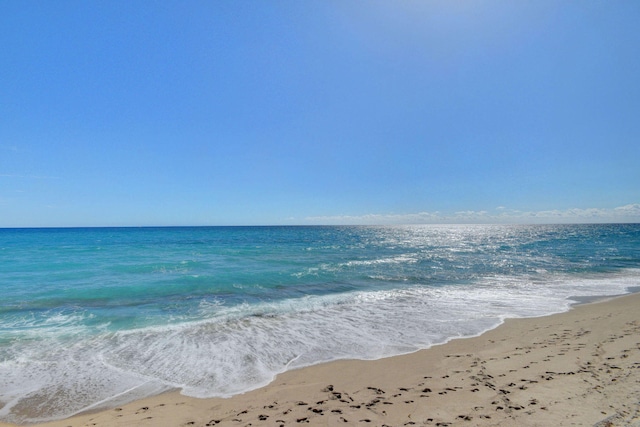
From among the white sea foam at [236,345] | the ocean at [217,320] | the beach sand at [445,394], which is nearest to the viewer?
the beach sand at [445,394]

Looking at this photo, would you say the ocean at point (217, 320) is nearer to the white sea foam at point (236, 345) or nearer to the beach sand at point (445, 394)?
the white sea foam at point (236, 345)

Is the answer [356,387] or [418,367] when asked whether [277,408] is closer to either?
[356,387]

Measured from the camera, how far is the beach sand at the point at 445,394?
485cm

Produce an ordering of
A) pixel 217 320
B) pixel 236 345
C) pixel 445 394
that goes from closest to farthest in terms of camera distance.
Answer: pixel 445 394 < pixel 236 345 < pixel 217 320

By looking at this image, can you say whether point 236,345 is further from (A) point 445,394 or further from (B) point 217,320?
(A) point 445,394

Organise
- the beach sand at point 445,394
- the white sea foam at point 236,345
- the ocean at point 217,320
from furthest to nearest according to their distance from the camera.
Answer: the ocean at point 217,320, the white sea foam at point 236,345, the beach sand at point 445,394

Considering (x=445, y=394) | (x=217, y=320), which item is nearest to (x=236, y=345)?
(x=217, y=320)

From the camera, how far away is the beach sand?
4852mm

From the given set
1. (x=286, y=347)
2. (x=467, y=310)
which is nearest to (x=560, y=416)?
(x=286, y=347)

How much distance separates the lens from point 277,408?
557 centimetres

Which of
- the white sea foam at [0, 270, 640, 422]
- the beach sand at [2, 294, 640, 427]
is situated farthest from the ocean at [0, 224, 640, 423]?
the beach sand at [2, 294, 640, 427]

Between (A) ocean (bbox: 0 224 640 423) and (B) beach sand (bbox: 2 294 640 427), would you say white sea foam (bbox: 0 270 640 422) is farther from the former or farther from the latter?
(B) beach sand (bbox: 2 294 640 427)

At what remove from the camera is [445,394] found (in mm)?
5680

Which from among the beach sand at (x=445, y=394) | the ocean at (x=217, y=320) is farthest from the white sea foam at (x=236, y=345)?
the beach sand at (x=445, y=394)
